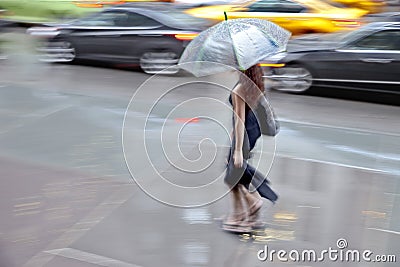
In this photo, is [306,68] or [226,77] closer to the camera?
[226,77]

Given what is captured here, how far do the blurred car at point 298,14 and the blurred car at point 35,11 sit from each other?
3332mm

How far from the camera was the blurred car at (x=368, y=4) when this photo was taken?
15953 mm

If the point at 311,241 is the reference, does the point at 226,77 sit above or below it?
above

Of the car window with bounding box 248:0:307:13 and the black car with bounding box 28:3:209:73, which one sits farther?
the car window with bounding box 248:0:307:13

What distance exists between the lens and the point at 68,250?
15.9ft

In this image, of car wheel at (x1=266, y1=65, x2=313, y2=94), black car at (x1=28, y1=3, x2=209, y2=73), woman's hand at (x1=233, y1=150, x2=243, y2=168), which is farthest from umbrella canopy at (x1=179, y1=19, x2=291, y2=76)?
black car at (x1=28, y1=3, x2=209, y2=73)

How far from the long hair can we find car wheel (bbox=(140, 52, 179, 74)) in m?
6.63

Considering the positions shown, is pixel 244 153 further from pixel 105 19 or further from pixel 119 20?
pixel 105 19

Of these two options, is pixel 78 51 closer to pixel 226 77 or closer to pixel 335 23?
pixel 335 23

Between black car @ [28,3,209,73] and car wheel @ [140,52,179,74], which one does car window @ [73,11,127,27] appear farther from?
car wheel @ [140,52,179,74]

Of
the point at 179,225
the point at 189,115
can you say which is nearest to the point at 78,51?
the point at 189,115

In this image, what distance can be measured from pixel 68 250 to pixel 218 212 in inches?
61.1

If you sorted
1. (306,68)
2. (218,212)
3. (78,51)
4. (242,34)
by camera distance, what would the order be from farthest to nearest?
(78,51), (306,68), (218,212), (242,34)

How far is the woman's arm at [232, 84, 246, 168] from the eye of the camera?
16.1 feet
